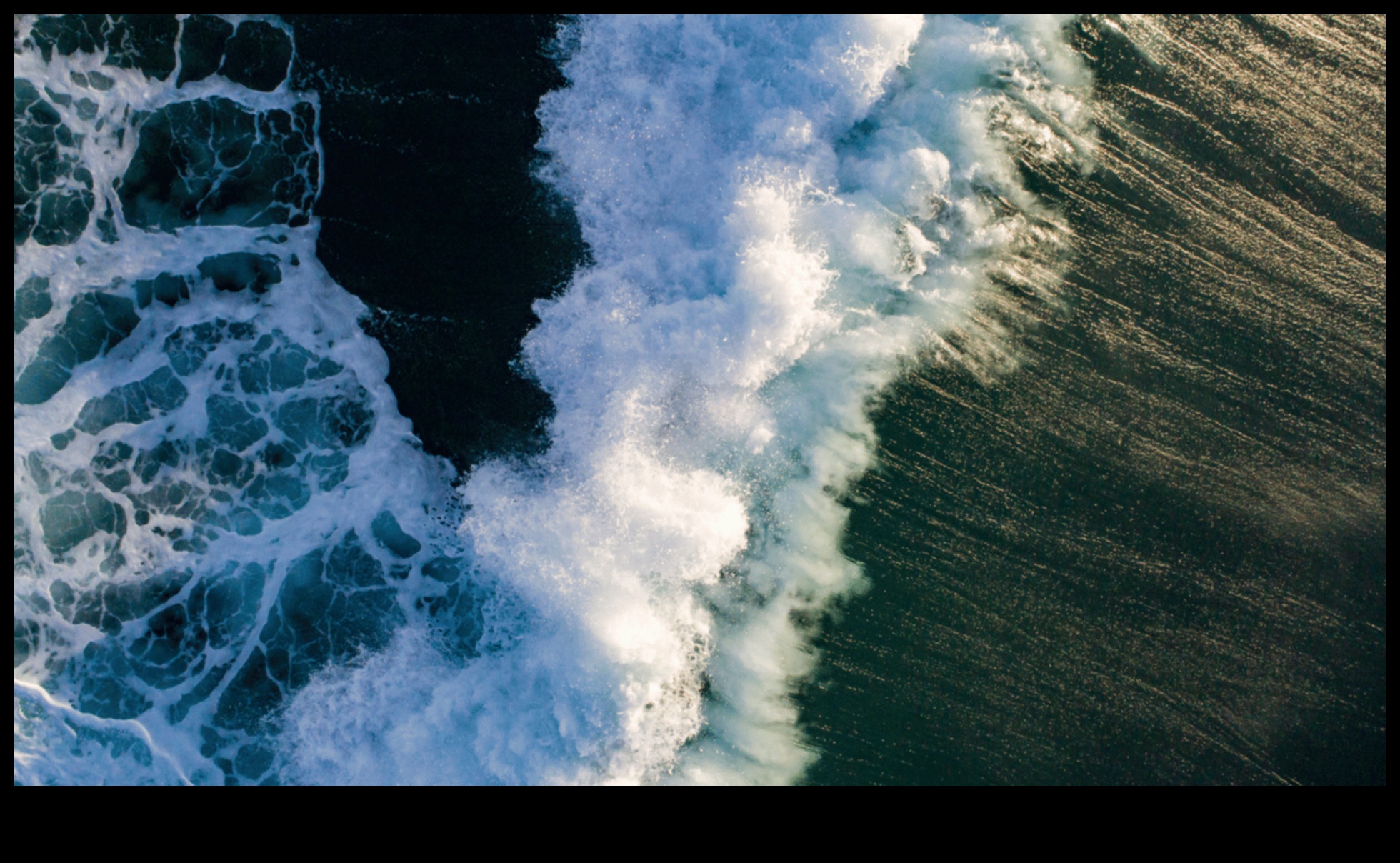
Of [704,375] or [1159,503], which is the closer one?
[1159,503]

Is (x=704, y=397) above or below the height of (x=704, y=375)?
below

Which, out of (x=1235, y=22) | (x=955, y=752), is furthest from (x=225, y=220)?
(x=1235, y=22)

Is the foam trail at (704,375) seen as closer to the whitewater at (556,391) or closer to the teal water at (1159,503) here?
the whitewater at (556,391)

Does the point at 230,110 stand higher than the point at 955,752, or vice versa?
the point at 230,110

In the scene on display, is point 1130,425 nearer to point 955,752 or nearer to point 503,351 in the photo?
point 955,752

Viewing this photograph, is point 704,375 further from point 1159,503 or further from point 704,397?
point 1159,503

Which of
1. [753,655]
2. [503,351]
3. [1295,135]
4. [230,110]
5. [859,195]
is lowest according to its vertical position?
[753,655]

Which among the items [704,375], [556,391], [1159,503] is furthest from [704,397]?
[1159,503]
